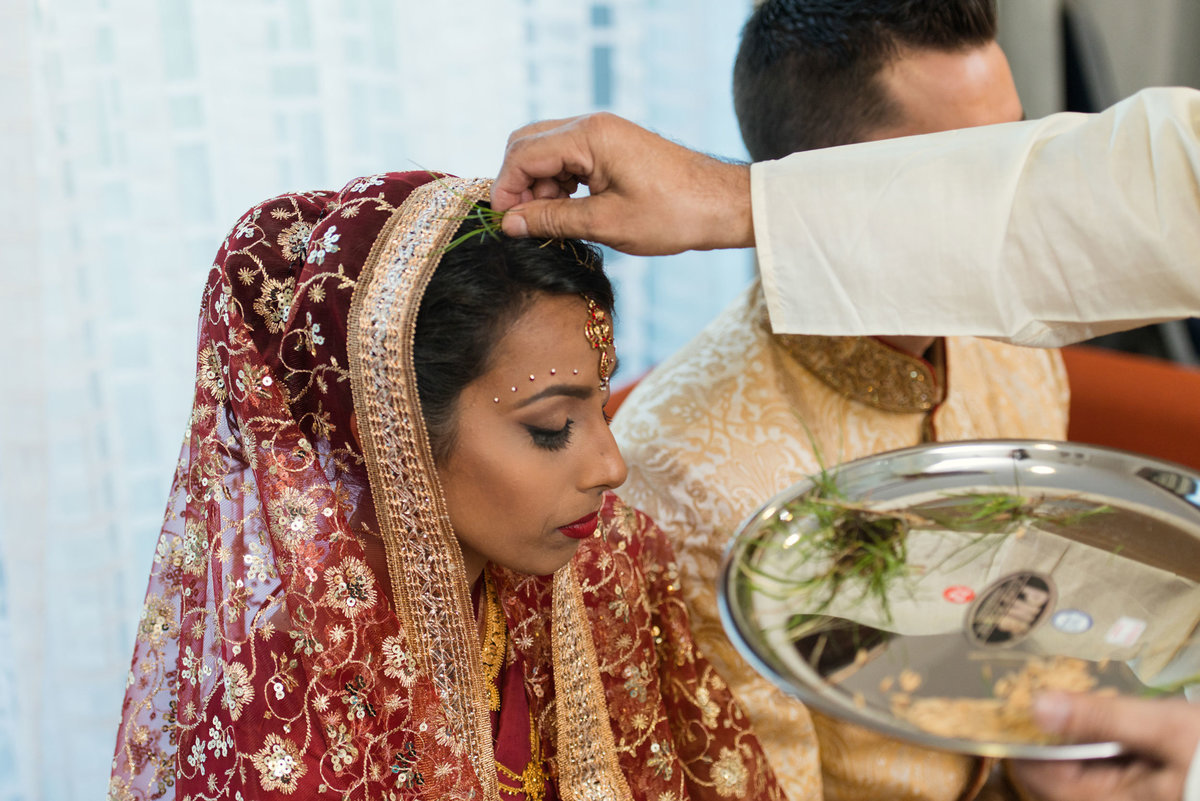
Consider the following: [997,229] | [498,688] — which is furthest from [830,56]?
[498,688]

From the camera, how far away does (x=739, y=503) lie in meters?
1.61

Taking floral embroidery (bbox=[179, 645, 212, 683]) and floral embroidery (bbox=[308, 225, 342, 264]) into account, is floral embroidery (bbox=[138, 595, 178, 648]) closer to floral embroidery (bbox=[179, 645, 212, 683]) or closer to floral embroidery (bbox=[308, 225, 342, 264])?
floral embroidery (bbox=[179, 645, 212, 683])

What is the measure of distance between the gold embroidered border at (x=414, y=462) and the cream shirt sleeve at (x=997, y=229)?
390 mm

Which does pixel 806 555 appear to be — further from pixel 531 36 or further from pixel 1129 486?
pixel 531 36

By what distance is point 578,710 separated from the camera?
135 cm

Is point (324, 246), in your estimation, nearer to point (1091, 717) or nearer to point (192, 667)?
point (192, 667)

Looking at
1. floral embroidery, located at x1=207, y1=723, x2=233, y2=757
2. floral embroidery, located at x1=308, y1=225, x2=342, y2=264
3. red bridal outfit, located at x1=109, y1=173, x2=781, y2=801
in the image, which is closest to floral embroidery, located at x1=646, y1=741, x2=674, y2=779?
red bridal outfit, located at x1=109, y1=173, x2=781, y2=801

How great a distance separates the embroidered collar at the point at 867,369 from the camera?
67.8 inches

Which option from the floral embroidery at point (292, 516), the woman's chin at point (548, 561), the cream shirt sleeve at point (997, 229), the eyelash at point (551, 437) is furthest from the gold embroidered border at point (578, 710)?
the cream shirt sleeve at point (997, 229)

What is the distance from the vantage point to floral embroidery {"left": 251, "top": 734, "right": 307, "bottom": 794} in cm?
111

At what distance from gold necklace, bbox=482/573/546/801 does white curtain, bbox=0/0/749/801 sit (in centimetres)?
85

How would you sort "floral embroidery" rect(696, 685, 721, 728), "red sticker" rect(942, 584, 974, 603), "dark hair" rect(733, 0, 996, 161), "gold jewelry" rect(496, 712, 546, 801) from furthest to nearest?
"dark hair" rect(733, 0, 996, 161) < "floral embroidery" rect(696, 685, 721, 728) < "gold jewelry" rect(496, 712, 546, 801) < "red sticker" rect(942, 584, 974, 603)

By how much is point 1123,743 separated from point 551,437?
0.62m

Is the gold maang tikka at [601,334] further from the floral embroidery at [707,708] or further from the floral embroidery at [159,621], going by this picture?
the floral embroidery at [159,621]
